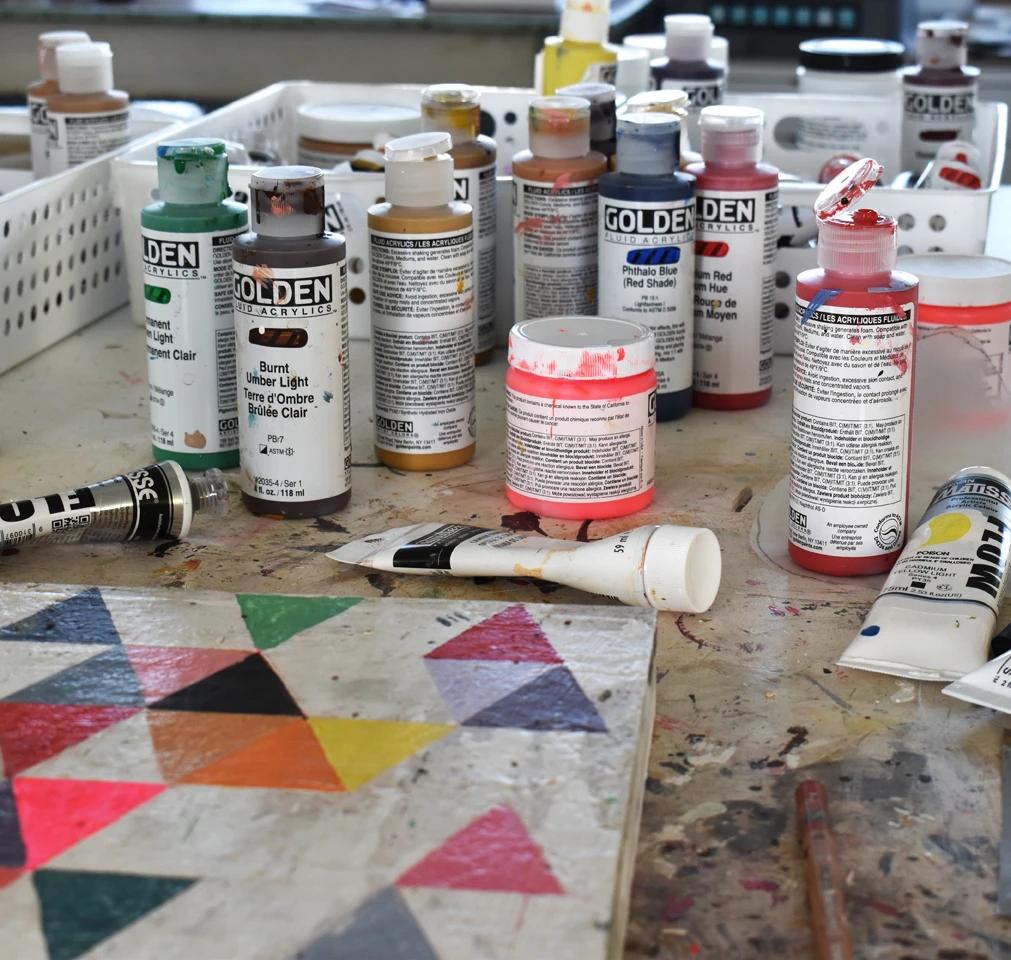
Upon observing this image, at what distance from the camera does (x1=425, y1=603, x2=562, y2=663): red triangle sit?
2.17 feet

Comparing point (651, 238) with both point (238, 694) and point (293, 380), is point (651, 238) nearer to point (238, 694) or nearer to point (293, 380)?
point (293, 380)

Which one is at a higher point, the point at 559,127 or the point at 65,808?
the point at 559,127

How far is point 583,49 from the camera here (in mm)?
1216

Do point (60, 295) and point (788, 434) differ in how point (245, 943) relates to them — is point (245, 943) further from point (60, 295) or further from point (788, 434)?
point (60, 295)

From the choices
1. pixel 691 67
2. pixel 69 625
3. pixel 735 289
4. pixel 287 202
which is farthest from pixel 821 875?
pixel 691 67

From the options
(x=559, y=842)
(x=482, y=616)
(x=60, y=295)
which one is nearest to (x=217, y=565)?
(x=482, y=616)

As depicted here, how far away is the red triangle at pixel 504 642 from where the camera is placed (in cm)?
66

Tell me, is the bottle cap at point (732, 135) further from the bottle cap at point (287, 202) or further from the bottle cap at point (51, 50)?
the bottle cap at point (51, 50)

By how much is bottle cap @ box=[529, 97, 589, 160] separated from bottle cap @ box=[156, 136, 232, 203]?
0.23 m

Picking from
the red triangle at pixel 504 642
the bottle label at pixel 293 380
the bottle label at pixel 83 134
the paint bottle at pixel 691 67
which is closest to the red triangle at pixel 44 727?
the red triangle at pixel 504 642

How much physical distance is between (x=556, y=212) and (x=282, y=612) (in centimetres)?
43

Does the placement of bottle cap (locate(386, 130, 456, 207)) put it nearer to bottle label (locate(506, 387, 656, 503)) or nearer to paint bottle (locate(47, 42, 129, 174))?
bottle label (locate(506, 387, 656, 503))

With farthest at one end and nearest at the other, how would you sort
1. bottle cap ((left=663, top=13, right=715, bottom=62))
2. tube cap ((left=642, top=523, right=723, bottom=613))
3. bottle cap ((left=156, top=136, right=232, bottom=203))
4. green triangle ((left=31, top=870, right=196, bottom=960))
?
bottle cap ((left=663, top=13, right=715, bottom=62)), bottle cap ((left=156, top=136, right=232, bottom=203)), tube cap ((left=642, top=523, right=723, bottom=613)), green triangle ((left=31, top=870, right=196, bottom=960))

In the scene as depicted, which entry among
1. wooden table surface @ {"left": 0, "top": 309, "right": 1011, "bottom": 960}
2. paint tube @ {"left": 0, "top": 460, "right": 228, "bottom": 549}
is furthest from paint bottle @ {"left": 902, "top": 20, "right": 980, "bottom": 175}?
paint tube @ {"left": 0, "top": 460, "right": 228, "bottom": 549}
